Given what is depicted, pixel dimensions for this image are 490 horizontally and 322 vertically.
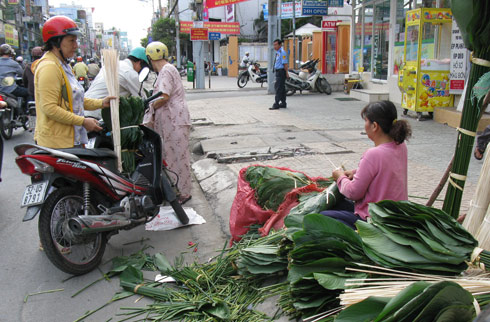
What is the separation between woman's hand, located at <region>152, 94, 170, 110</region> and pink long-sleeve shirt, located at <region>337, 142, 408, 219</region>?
8.53 feet

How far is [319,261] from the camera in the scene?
232 centimetres

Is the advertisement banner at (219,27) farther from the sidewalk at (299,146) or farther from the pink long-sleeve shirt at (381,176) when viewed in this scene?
the pink long-sleeve shirt at (381,176)

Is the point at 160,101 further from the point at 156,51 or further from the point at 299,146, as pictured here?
the point at 299,146

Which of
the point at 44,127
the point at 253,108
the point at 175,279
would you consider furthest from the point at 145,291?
the point at 253,108

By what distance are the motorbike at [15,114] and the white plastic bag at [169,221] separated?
548 centimetres

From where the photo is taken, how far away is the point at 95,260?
11.8ft

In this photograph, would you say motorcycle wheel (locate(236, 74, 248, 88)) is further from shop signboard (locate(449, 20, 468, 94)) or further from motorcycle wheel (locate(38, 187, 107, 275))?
motorcycle wheel (locate(38, 187, 107, 275))

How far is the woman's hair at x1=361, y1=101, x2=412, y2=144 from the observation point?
9.29 feet

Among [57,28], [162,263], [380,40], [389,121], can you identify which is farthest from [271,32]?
[389,121]

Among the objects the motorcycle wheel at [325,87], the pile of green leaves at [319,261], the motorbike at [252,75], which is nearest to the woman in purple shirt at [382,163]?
the pile of green leaves at [319,261]

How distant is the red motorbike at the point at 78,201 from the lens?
3.27m

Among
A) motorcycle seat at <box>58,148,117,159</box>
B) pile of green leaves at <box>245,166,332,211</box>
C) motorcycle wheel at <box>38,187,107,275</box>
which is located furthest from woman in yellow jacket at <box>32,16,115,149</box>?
pile of green leaves at <box>245,166,332,211</box>

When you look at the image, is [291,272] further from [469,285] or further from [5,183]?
[5,183]

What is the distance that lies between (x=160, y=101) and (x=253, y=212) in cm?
189
